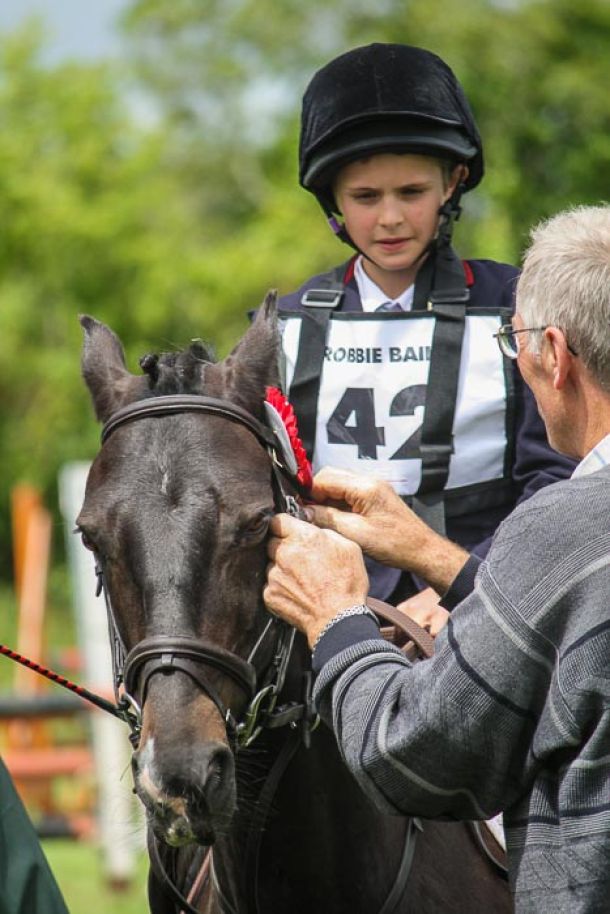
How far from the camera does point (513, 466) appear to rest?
4.26 meters

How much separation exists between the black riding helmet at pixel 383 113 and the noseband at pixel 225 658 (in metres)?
1.19

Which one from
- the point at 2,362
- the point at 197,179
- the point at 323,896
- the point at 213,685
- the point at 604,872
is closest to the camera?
the point at 604,872

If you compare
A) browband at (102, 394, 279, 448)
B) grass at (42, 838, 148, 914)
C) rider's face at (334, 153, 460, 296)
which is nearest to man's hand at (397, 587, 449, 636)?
browband at (102, 394, 279, 448)

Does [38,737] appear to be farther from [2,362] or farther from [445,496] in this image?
[2,362]

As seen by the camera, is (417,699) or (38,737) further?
(38,737)

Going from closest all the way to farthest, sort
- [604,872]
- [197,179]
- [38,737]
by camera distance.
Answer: [604,872], [38,737], [197,179]

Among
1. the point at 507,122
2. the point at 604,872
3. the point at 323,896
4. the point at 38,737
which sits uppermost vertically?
the point at 507,122

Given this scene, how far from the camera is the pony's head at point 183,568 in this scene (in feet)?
9.93

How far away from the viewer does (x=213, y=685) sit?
125 inches

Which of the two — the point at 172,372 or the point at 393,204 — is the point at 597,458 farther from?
the point at 393,204

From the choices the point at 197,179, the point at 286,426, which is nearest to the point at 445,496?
the point at 286,426

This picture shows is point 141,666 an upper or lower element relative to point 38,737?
upper

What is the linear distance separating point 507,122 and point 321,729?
9236mm

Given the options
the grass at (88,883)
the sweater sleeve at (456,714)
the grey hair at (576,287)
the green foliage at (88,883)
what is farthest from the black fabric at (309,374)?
the grass at (88,883)
